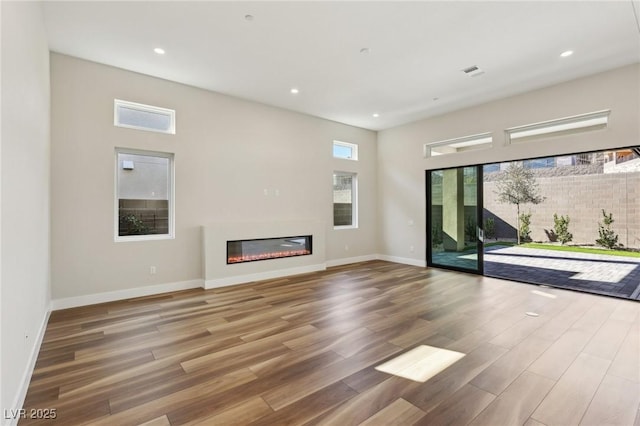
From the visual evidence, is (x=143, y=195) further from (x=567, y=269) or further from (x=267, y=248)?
(x=567, y=269)

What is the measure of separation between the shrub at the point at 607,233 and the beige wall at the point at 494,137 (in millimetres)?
3620

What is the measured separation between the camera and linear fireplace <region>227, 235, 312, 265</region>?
5375 mm

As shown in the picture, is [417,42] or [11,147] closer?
[11,147]

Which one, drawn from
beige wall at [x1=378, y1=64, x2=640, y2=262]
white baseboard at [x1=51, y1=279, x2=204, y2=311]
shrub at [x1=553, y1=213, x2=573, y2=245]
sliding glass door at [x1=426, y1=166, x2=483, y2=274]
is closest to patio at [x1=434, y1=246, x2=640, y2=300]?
sliding glass door at [x1=426, y1=166, x2=483, y2=274]

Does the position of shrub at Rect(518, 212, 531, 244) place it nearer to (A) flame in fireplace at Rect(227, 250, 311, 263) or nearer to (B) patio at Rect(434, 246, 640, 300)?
(B) patio at Rect(434, 246, 640, 300)

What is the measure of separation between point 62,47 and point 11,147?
118 inches

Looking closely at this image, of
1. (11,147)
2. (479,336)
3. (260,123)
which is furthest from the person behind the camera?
(260,123)

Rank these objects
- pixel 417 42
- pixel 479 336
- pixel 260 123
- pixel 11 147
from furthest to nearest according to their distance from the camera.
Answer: pixel 260 123
pixel 417 42
pixel 479 336
pixel 11 147

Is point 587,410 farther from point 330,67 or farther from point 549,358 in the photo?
point 330,67

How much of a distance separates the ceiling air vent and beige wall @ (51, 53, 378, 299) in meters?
3.22

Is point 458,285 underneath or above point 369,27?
underneath

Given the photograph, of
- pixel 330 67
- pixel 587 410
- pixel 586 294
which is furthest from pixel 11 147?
pixel 586 294

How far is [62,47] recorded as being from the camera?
3.78 meters

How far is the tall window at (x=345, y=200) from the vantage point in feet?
23.8
